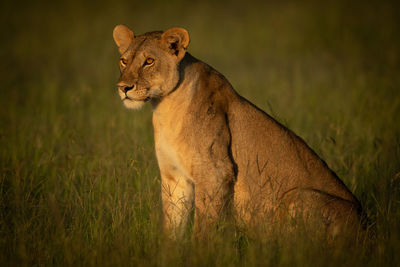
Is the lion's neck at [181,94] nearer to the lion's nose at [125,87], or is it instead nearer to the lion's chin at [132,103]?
the lion's chin at [132,103]

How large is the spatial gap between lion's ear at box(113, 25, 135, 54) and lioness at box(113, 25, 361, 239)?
3 cm

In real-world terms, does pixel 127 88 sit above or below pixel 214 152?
above

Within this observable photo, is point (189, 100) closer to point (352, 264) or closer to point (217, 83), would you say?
Result: point (217, 83)

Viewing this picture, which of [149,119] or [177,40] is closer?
[177,40]

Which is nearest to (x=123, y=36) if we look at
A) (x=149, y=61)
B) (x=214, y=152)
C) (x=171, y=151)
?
(x=149, y=61)

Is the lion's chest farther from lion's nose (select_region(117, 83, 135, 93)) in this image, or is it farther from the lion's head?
lion's nose (select_region(117, 83, 135, 93))

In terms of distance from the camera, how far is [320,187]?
4.28 meters

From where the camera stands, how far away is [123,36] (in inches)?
182

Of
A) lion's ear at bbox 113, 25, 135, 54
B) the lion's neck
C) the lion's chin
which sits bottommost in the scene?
the lion's chin

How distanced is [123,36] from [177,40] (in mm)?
662

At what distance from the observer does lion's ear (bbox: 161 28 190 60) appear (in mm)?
4227

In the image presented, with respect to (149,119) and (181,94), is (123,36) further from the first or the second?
(149,119)

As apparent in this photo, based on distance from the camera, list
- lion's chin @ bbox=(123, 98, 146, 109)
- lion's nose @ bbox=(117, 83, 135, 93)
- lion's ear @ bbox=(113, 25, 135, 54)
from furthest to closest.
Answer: lion's ear @ bbox=(113, 25, 135, 54)
lion's chin @ bbox=(123, 98, 146, 109)
lion's nose @ bbox=(117, 83, 135, 93)

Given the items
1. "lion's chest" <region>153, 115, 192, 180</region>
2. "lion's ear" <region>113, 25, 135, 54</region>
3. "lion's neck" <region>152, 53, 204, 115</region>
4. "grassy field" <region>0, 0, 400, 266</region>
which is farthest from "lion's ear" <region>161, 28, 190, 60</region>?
"grassy field" <region>0, 0, 400, 266</region>
